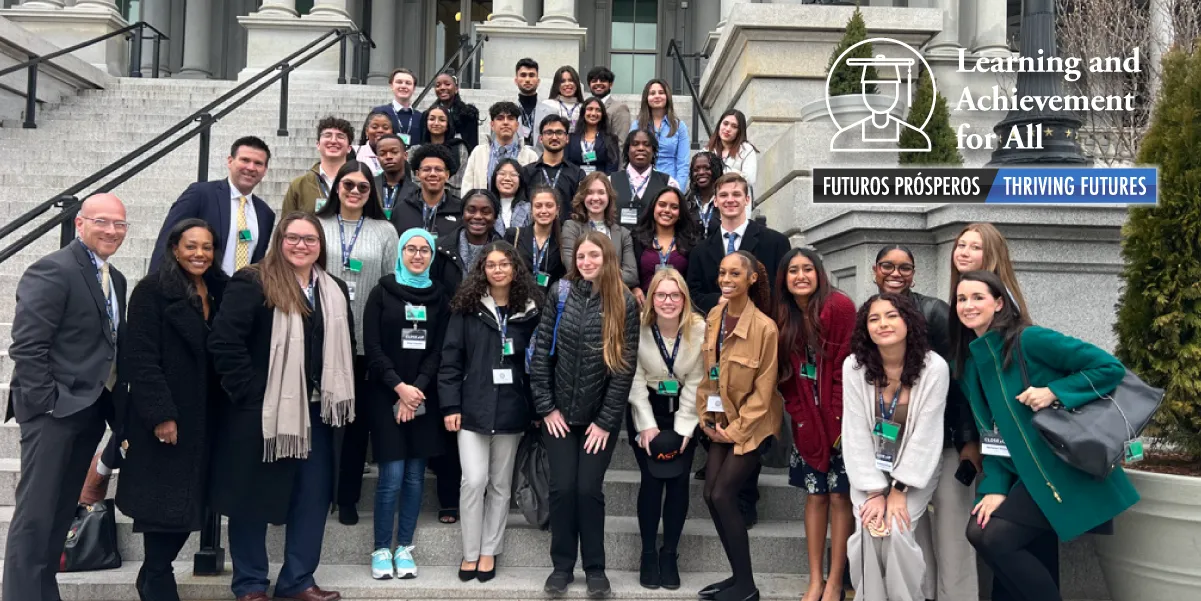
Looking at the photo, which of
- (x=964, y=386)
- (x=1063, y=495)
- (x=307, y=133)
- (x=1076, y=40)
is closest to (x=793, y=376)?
(x=964, y=386)

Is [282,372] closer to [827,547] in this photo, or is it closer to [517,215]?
[517,215]

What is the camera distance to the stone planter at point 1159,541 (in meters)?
4.31

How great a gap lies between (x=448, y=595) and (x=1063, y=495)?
3216 millimetres

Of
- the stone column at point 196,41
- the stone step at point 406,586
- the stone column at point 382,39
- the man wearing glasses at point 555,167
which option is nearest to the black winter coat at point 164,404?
the stone step at point 406,586

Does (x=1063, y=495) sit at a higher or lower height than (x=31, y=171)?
lower

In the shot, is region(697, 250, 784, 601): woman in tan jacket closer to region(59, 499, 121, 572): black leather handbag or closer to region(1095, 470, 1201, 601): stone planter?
region(1095, 470, 1201, 601): stone planter

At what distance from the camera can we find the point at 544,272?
6066 mm

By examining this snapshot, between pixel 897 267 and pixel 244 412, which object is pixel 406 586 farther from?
pixel 897 267

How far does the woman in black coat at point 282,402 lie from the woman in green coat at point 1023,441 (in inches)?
130

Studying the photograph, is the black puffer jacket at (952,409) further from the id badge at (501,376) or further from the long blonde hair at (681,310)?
the id badge at (501,376)

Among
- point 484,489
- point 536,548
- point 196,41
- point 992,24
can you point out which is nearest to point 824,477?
point 536,548

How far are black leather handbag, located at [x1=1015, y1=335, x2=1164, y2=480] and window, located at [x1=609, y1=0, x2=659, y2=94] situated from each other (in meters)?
20.5

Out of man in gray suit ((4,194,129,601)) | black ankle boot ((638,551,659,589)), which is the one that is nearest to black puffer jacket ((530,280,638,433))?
black ankle boot ((638,551,659,589))

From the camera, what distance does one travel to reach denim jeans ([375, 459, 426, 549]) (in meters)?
5.24
